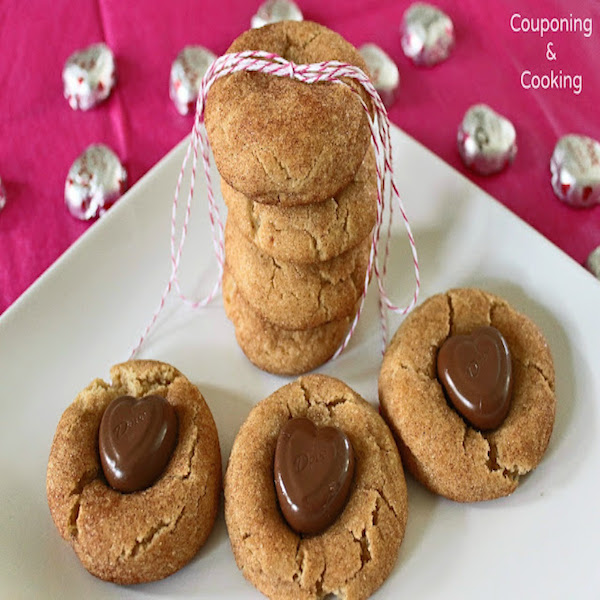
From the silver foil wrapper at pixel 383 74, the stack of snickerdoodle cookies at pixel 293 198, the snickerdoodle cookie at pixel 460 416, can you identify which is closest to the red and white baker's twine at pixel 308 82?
the stack of snickerdoodle cookies at pixel 293 198

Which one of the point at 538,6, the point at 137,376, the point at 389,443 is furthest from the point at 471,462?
the point at 538,6

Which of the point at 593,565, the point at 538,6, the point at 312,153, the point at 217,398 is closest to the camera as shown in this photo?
the point at 312,153

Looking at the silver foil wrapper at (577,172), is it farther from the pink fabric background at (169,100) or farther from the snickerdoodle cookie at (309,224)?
the snickerdoodle cookie at (309,224)

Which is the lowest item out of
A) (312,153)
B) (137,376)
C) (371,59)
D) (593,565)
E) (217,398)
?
(593,565)

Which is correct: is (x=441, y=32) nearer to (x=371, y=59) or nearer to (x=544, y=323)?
(x=371, y=59)

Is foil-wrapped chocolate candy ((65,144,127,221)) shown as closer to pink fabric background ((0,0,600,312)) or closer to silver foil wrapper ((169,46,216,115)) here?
pink fabric background ((0,0,600,312))

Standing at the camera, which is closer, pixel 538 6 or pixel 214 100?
pixel 214 100

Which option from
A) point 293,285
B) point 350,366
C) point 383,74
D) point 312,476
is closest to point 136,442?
point 312,476
